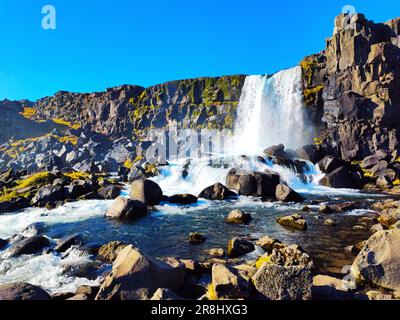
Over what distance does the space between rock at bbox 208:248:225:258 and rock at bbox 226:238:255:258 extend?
383mm

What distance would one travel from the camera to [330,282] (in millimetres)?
11656

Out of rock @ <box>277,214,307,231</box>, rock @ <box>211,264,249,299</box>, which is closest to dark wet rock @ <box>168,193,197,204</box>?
rock @ <box>277,214,307,231</box>

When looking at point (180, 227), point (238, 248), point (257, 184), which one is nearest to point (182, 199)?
point (180, 227)

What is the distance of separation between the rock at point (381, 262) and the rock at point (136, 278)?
27.0ft

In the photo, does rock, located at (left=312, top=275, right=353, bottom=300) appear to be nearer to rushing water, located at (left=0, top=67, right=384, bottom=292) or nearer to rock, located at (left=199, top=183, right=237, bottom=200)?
rushing water, located at (left=0, top=67, right=384, bottom=292)

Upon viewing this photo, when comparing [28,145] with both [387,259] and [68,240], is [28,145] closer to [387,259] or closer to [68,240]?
[68,240]

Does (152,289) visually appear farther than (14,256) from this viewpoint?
No

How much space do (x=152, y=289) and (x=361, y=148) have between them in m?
65.3

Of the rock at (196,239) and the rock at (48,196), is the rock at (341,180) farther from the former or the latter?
the rock at (48,196)

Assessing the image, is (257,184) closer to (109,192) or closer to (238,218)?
(238,218)

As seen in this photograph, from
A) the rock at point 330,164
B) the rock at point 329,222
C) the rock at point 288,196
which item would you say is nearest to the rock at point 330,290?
the rock at point 329,222

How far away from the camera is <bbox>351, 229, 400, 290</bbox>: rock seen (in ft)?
39.6

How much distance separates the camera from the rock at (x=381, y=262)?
1208 cm
